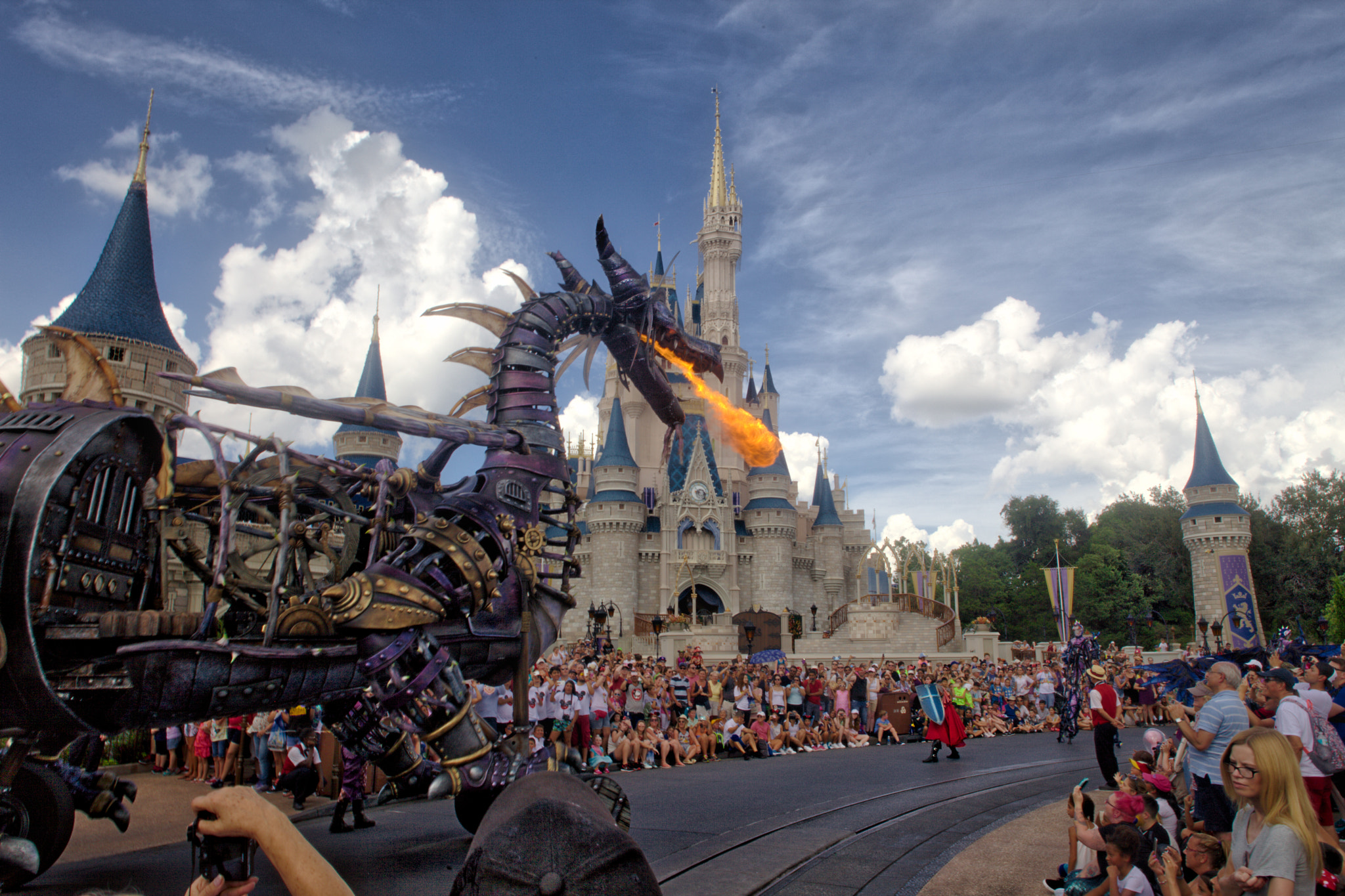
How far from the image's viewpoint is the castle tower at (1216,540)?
1927 inches

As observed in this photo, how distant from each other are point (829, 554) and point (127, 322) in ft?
148

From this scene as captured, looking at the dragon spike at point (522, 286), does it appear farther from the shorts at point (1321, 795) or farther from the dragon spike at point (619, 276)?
the shorts at point (1321, 795)

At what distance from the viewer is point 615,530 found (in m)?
53.2

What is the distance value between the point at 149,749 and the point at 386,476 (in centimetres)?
1078

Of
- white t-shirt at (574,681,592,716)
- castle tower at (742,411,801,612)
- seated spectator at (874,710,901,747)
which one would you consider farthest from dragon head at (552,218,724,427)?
castle tower at (742,411,801,612)

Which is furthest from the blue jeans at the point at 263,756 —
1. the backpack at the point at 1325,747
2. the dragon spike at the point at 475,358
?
the backpack at the point at 1325,747

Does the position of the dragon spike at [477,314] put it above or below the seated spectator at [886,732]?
above

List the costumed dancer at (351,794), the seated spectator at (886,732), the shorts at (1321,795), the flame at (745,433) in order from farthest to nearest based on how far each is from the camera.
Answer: the seated spectator at (886,732) < the flame at (745,433) < the costumed dancer at (351,794) < the shorts at (1321,795)

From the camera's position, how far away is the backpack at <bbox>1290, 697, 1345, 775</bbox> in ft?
19.5

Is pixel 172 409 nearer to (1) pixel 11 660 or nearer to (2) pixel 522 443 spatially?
(1) pixel 11 660

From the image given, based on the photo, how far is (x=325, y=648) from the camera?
188 inches

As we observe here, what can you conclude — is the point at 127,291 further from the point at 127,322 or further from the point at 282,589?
the point at 282,589

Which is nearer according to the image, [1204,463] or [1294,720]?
[1294,720]

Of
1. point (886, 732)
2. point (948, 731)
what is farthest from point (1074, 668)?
point (948, 731)
